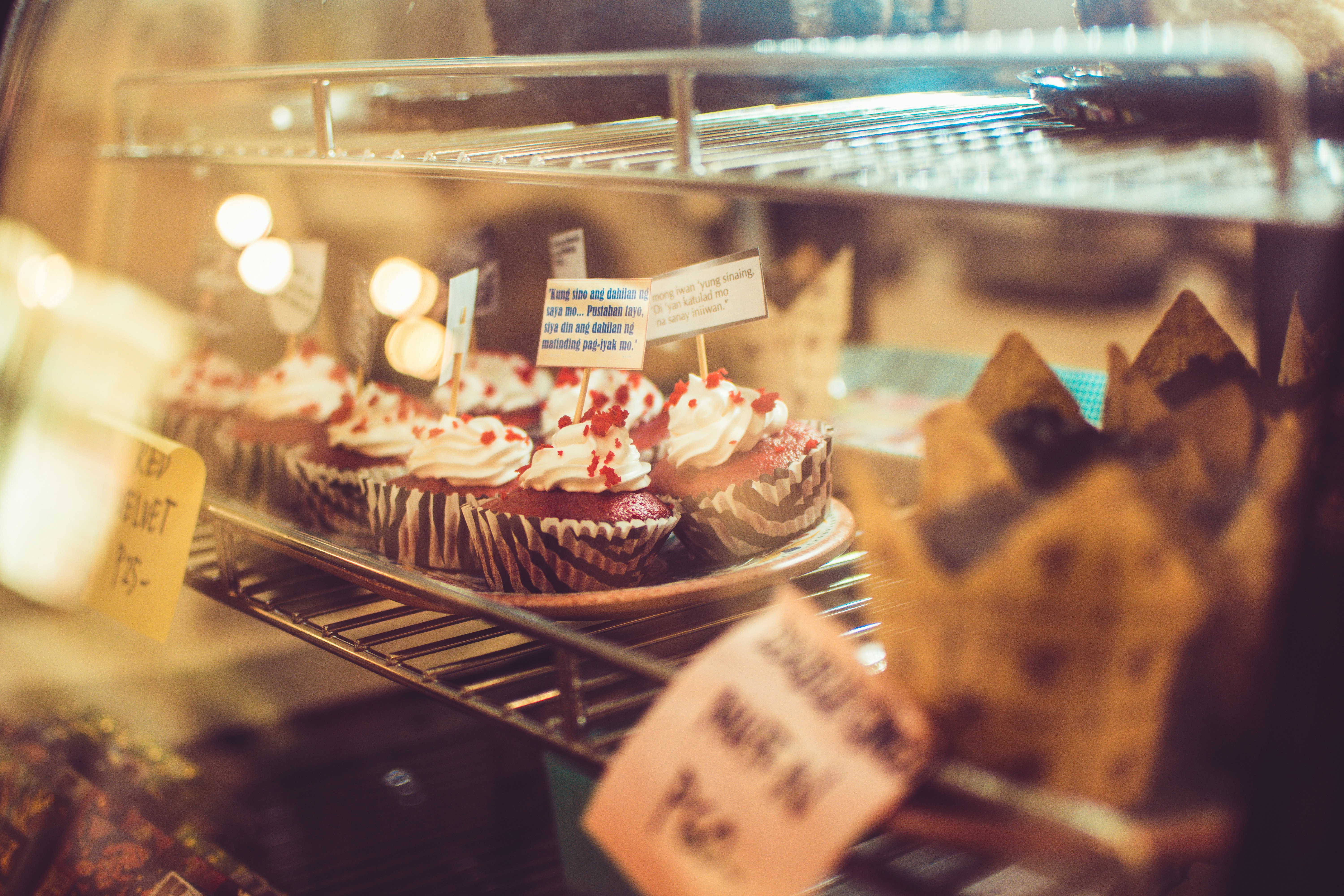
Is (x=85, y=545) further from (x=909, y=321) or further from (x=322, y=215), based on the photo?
(x=909, y=321)

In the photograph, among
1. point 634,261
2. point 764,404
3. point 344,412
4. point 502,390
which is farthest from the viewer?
point 634,261

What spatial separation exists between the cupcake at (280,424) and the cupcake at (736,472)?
58 cm

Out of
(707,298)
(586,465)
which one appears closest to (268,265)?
(586,465)

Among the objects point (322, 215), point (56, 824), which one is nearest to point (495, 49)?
point (322, 215)

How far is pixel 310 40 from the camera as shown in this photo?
1.44 metres

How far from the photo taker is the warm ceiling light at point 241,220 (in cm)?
159

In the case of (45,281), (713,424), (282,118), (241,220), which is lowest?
(713,424)

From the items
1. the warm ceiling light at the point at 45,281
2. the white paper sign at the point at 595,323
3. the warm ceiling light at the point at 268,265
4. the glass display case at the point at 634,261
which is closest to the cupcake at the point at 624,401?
the glass display case at the point at 634,261

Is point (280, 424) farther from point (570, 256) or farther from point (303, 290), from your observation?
point (570, 256)

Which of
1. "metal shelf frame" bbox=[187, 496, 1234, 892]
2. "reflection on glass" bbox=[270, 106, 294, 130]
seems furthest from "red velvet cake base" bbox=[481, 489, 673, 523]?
"reflection on glass" bbox=[270, 106, 294, 130]

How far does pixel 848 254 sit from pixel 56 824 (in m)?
1.67

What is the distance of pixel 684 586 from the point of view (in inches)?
41.1

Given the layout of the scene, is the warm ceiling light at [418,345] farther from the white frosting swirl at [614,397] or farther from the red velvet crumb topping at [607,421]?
the red velvet crumb topping at [607,421]

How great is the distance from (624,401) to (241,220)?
720 millimetres
